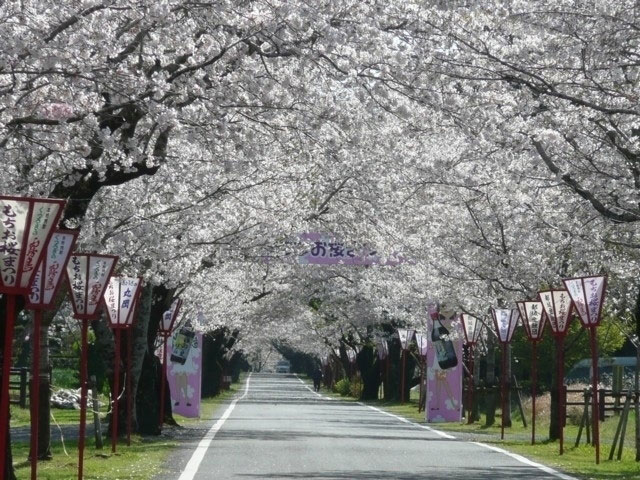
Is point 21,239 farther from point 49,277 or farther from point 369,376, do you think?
point 369,376

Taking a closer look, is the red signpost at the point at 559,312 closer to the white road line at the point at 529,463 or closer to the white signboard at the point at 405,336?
the white road line at the point at 529,463

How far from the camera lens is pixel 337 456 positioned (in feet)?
68.1

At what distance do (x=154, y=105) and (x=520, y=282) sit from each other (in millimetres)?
18638

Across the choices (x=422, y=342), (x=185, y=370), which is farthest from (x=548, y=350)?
(x=185, y=370)

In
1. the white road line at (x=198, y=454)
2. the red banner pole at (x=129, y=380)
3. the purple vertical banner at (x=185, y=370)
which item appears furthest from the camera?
the purple vertical banner at (x=185, y=370)

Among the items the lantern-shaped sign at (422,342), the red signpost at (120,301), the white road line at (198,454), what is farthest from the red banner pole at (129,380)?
the lantern-shaped sign at (422,342)

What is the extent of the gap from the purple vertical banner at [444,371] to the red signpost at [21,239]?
86.5 feet

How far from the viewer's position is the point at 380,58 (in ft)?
39.4

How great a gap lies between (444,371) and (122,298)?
17.9 metres

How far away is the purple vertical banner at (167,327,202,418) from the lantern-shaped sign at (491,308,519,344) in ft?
30.0

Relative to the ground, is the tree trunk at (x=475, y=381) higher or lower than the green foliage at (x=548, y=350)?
lower

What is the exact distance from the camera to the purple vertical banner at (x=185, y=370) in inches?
1406

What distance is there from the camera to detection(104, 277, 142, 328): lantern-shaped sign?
2133 centimetres

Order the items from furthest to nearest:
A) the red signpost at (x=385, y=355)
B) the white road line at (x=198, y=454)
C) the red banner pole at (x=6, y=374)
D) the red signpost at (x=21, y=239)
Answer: the red signpost at (x=385, y=355), the white road line at (x=198, y=454), the red signpost at (x=21, y=239), the red banner pole at (x=6, y=374)
